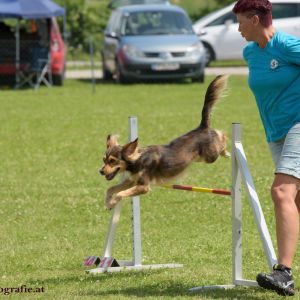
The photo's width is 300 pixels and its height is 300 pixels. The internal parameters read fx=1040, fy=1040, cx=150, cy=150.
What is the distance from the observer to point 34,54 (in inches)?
961

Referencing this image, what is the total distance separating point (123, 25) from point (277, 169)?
1849 centimetres

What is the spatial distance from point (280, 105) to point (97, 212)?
4.35m

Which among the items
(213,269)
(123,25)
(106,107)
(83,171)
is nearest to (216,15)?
(123,25)

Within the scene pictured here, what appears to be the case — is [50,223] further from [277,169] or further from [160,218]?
[277,169]

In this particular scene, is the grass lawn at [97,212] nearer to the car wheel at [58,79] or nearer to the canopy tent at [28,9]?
the canopy tent at [28,9]

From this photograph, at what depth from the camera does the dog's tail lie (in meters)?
7.50

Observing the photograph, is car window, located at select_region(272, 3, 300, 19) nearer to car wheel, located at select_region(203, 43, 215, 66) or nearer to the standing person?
car wheel, located at select_region(203, 43, 215, 66)

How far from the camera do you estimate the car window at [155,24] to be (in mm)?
24547

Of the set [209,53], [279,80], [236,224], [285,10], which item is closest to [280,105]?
[279,80]

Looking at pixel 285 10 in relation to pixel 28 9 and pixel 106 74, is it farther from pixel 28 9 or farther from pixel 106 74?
pixel 28 9

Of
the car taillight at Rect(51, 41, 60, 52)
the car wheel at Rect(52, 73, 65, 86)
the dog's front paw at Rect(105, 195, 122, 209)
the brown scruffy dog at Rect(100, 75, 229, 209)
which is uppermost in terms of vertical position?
the brown scruffy dog at Rect(100, 75, 229, 209)

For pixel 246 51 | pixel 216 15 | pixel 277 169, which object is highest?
pixel 246 51

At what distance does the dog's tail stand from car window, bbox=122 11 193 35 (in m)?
17.0

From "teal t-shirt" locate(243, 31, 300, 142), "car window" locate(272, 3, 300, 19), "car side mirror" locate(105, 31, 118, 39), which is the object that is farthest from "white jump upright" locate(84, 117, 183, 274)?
"car window" locate(272, 3, 300, 19)
